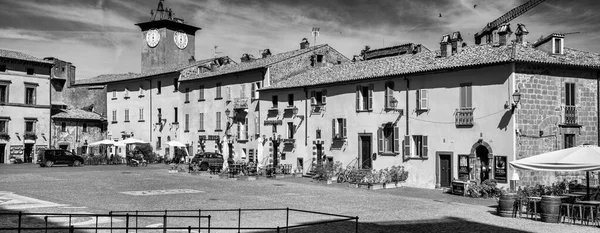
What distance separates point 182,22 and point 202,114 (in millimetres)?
22372

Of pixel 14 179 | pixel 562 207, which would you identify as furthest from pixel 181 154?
pixel 562 207

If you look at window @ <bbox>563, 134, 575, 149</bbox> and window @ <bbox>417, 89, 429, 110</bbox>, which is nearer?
window @ <bbox>563, 134, 575, 149</bbox>

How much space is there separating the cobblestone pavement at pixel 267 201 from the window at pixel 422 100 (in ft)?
14.2

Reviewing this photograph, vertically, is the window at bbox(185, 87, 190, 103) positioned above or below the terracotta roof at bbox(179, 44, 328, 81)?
below

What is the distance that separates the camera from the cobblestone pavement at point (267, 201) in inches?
656

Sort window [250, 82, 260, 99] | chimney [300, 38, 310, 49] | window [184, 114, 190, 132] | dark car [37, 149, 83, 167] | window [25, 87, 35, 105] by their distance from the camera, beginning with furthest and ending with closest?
window [25, 87, 35, 105]
window [184, 114, 190, 132]
chimney [300, 38, 310, 49]
dark car [37, 149, 83, 167]
window [250, 82, 260, 99]

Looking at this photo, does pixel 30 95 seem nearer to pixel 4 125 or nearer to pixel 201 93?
pixel 4 125

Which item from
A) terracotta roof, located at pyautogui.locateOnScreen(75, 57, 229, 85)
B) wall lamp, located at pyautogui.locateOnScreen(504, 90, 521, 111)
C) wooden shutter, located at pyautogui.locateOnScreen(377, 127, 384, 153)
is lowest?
wooden shutter, located at pyautogui.locateOnScreen(377, 127, 384, 153)

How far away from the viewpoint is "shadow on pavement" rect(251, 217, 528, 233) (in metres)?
15.7

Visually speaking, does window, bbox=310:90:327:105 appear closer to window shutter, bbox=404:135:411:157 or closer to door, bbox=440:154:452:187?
window shutter, bbox=404:135:411:157

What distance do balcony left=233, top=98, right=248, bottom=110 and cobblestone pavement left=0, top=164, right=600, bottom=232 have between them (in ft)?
33.8

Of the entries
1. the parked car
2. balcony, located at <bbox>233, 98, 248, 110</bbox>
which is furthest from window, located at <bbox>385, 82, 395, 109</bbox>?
balcony, located at <bbox>233, 98, 248, 110</bbox>

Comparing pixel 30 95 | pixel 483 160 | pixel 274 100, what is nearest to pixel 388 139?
pixel 483 160

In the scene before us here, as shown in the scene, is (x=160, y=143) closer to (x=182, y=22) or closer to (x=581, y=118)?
(x=182, y=22)
